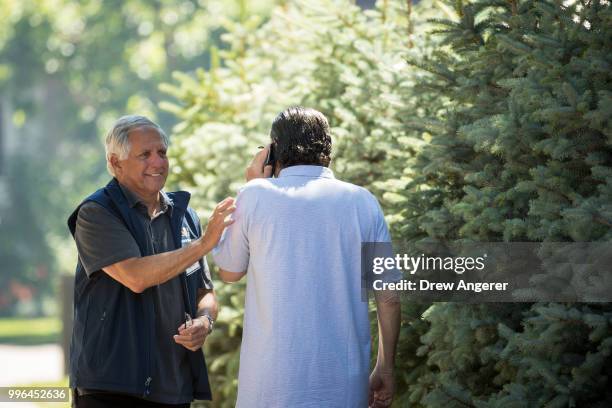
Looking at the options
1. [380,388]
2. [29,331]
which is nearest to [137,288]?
[380,388]

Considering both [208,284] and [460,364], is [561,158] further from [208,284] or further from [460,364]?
[208,284]

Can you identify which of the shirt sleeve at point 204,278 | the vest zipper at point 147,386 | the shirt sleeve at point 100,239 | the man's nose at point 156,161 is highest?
the man's nose at point 156,161

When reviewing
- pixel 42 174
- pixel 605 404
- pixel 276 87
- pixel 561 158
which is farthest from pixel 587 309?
pixel 42 174

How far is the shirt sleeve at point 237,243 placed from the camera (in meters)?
4.27

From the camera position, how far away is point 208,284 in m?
4.92

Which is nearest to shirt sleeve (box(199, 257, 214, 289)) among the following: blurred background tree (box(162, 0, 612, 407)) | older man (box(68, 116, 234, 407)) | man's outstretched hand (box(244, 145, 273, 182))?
older man (box(68, 116, 234, 407))

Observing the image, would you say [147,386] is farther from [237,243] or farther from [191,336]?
[237,243]

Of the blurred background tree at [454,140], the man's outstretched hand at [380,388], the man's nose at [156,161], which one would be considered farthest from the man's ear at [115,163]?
the blurred background tree at [454,140]

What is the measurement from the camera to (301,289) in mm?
4176

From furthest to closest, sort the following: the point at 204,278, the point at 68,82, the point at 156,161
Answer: the point at 68,82 → the point at 204,278 → the point at 156,161

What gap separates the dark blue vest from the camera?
4398 mm

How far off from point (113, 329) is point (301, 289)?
2.58 ft

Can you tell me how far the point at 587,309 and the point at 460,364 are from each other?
2.98 ft

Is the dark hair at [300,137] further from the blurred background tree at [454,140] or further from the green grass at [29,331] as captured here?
the green grass at [29,331]
